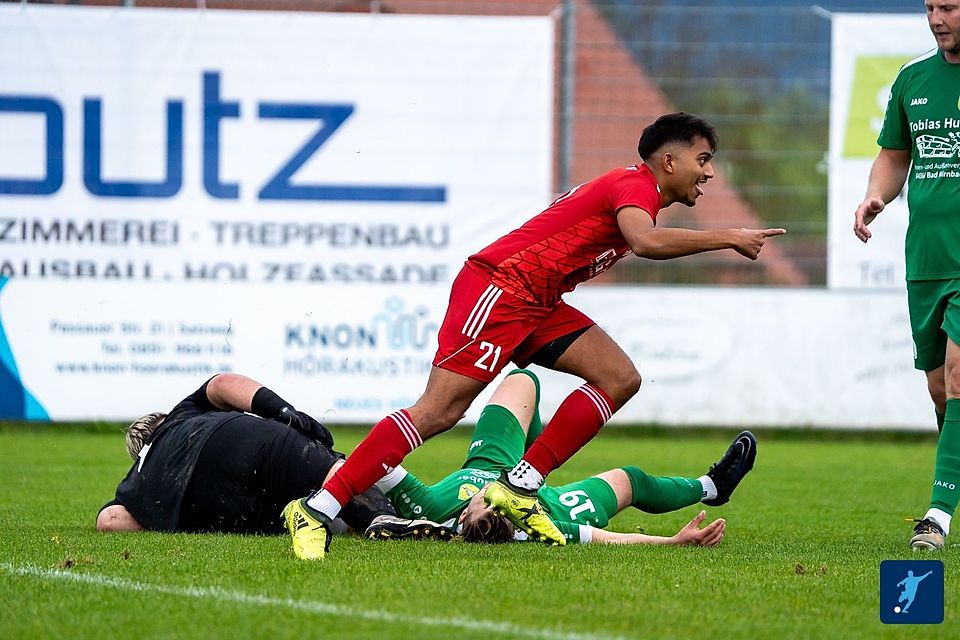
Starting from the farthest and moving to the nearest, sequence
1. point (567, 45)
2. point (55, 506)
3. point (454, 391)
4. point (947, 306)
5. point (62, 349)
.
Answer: point (567, 45)
point (62, 349)
point (55, 506)
point (947, 306)
point (454, 391)

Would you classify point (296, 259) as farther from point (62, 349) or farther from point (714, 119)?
point (714, 119)

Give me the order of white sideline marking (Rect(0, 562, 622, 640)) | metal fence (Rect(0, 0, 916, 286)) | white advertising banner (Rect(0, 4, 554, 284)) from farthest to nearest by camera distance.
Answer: metal fence (Rect(0, 0, 916, 286)) < white advertising banner (Rect(0, 4, 554, 284)) < white sideline marking (Rect(0, 562, 622, 640))

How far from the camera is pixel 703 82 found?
14891 mm

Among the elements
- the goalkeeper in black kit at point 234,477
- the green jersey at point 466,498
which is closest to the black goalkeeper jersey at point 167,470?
the goalkeeper in black kit at point 234,477

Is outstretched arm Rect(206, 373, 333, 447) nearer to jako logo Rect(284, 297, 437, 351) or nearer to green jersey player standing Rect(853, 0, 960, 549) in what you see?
green jersey player standing Rect(853, 0, 960, 549)

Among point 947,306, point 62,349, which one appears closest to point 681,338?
point 62,349

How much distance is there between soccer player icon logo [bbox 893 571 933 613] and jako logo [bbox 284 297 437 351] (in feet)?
32.0

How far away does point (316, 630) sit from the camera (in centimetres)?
395

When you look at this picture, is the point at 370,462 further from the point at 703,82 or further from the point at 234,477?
the point at 703,82

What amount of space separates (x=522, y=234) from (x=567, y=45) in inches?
349

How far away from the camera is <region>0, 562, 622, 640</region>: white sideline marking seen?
3924mm

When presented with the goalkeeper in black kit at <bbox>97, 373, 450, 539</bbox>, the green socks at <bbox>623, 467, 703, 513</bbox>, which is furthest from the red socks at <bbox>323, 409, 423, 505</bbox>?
the green socks at <bbox>623, 467, 703, 513</bbox>

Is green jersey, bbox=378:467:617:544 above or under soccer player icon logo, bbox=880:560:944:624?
under

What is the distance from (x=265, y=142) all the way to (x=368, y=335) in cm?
220
